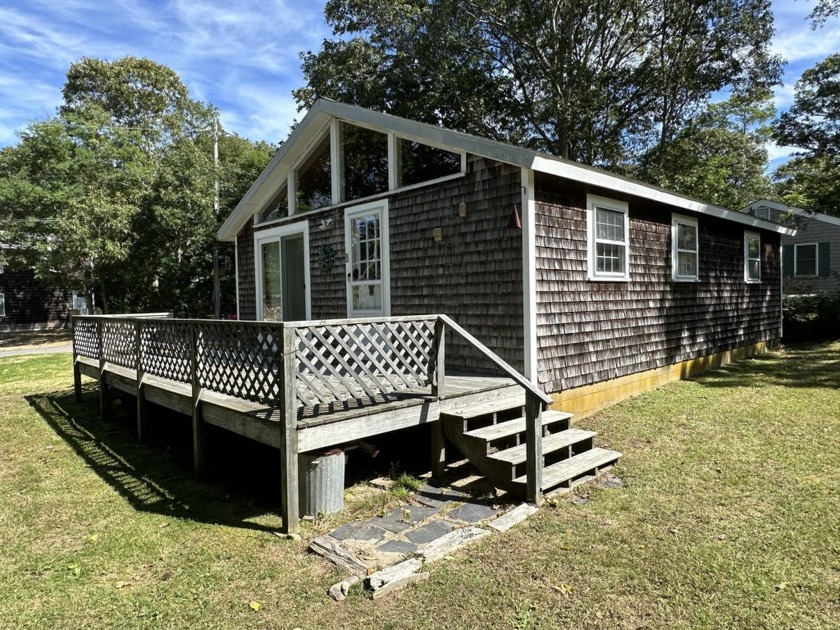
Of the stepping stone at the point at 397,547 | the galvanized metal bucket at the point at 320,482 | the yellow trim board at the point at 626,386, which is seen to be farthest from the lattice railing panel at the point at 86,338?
the yellow trim board at the point at 626,386

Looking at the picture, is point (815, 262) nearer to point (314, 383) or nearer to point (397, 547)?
point (314, 383)

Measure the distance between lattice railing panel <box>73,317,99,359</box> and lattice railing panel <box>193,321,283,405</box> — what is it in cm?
443

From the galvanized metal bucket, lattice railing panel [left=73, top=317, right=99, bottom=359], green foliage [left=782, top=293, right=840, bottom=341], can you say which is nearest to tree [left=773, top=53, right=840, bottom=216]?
green foliage [left=782, top=293, right=840, bottom=341]

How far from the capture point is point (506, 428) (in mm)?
4832


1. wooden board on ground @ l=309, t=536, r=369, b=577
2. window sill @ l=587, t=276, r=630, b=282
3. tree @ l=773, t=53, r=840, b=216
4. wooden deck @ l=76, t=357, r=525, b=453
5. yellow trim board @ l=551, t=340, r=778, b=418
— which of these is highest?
tree @ l=773, t=53, r=840, b=216

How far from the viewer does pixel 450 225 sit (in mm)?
6633

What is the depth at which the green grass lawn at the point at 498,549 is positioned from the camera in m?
2.73

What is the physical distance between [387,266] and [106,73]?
106 ft

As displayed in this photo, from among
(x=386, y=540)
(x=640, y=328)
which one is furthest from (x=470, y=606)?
(x=640, y=328)

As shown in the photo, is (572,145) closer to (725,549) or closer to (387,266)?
(387,266)

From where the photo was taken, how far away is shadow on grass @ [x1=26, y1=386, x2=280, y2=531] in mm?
4340

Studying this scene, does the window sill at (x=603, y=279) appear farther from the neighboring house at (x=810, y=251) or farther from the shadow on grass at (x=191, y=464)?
the neighboring house at (x=810, y=251)

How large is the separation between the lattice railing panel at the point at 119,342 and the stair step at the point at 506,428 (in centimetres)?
457

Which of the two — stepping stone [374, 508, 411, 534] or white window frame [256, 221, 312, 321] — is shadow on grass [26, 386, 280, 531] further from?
white window frame [256, 221, 312, 321]
